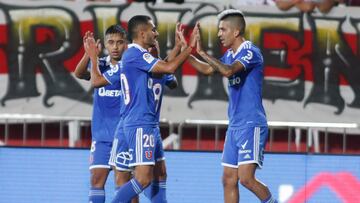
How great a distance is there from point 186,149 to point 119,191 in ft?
8.62

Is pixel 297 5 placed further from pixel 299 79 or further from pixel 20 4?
pixel 20 4

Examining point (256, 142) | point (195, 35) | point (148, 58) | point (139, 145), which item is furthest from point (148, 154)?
point (195, 35)

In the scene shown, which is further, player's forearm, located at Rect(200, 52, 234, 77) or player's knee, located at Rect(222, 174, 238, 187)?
player's knee, located at Rect(222, 174, 238, 187)

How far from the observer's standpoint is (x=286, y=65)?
16484 millimetres

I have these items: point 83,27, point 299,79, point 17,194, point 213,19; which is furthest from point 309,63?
point 17,194

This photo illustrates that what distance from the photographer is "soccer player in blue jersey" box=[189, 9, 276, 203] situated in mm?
→ 12711

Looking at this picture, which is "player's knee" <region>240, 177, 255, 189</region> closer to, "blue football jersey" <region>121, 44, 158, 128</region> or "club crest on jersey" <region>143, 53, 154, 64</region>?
"blue football jersey" <region>121, 44, 158, 128</region>

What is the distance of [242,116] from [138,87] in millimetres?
1120

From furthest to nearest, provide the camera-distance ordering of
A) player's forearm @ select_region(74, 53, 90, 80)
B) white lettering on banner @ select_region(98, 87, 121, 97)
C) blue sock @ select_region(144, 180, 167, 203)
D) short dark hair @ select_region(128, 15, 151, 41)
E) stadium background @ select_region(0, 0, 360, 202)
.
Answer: stadium background @ select_region(0, 0, 360, 202)
player's forearm @ select_region(74, 53, 90, 80)
white lettering on banner @ select_region(98, 87, 121, 97)
blue sock @ select_region(144, 180, 167, 203)
short dark hair @ select_region(128, 15, 151, 41)

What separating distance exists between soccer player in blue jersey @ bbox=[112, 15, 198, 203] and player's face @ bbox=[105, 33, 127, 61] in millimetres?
578

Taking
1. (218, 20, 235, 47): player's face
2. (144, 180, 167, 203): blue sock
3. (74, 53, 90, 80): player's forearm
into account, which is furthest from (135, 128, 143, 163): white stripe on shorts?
(74, 53, 90, 80): player's forearm

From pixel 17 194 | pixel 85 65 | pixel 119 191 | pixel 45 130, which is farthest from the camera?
pixel 45 130

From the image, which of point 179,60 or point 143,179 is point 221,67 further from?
point 143,179

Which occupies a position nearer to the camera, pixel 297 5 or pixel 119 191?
pixel 119 191
